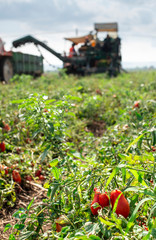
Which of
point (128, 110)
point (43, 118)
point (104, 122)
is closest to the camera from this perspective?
point (43, 118)

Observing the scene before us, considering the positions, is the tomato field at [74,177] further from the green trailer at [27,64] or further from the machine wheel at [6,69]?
the green trailer at [27,64]

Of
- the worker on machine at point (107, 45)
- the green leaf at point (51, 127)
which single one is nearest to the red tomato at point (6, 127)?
the green leaf at point (51, 127)

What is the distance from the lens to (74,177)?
1.80 meters

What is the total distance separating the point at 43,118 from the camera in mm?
2031

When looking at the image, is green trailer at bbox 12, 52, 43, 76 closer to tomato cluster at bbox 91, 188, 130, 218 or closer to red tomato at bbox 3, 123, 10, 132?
red tomato at bbox 3, 123, 10, 132

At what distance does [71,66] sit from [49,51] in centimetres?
155

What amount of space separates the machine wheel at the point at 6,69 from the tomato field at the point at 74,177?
294 inches

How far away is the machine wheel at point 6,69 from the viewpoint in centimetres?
1173

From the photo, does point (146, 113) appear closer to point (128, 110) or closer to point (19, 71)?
point (128, 110)

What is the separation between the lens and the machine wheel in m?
11.7

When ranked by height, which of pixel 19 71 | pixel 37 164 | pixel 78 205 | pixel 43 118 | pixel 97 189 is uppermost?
pixel 19 71

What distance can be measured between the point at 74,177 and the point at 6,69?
11.0 meters

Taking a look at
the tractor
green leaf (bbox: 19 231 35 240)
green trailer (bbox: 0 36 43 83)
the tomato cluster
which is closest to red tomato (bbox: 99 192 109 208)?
the tomato cluster

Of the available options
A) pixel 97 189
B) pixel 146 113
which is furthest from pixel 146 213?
pixel 146 113
